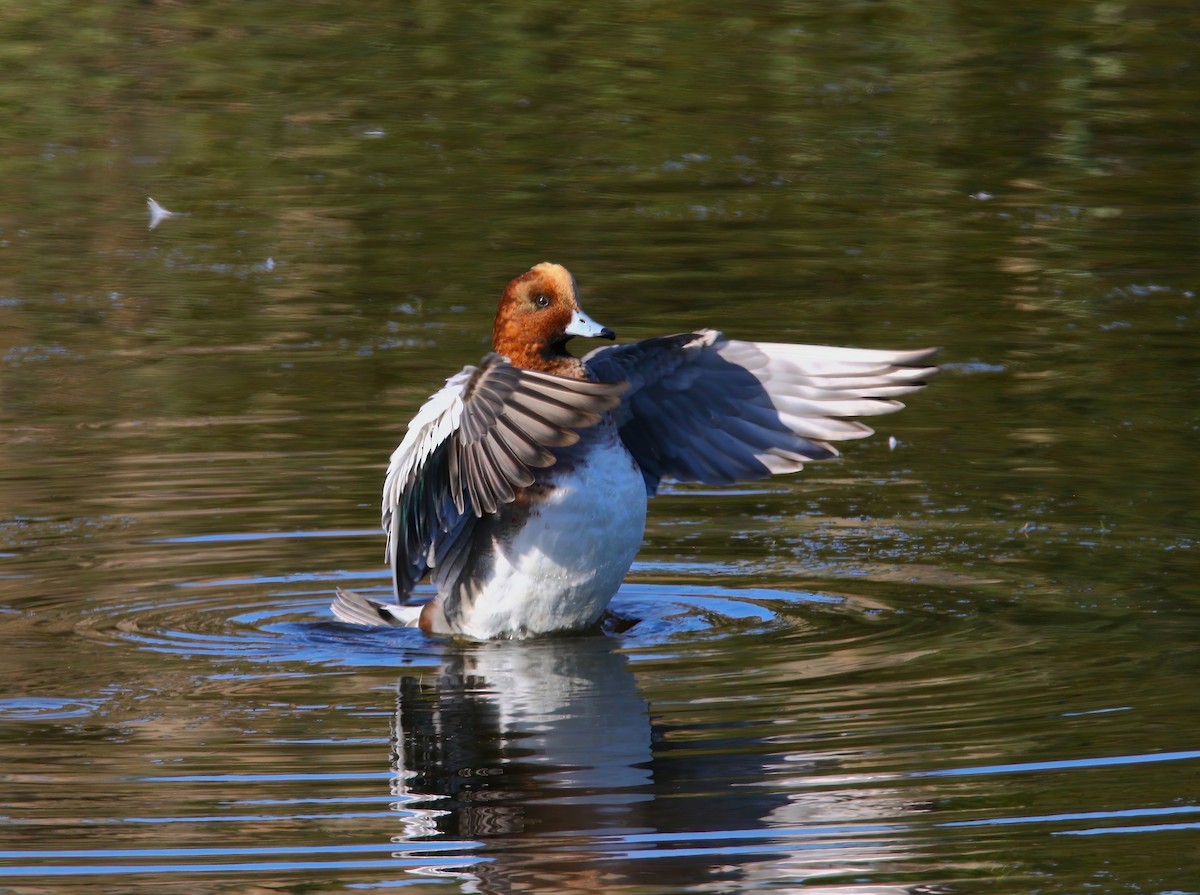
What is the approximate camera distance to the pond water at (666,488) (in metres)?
5.28

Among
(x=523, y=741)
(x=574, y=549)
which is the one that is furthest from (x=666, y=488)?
(x=523, y=741)

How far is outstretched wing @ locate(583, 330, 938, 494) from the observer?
7453 mm

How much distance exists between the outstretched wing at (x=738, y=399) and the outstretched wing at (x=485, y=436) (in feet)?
2.50

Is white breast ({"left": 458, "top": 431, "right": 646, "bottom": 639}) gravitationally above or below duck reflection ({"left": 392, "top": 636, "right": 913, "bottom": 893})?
above

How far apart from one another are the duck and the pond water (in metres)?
Result: 0.22

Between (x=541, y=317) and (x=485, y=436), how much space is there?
84cm

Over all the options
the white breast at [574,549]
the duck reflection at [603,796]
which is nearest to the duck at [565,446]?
the white breast at [574,549]

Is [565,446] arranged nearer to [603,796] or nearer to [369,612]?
[369,612]

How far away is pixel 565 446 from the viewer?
269 inches

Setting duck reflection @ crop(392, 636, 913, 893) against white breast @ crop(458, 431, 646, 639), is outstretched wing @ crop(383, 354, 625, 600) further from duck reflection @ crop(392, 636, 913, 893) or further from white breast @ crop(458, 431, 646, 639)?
duck reflection @ crop(392, 636, 913, 893)

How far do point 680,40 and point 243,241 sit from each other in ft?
22.0

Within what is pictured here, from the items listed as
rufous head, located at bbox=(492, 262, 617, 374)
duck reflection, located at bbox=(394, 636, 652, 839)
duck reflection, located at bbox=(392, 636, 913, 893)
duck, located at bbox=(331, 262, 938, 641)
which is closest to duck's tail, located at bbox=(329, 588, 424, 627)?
duck, located at bbox=(331, 262, 938, 641)

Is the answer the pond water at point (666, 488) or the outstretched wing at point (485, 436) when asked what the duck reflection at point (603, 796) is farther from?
the outstretched wing at point (485, 436)

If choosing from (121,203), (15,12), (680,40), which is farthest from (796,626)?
(15,12)
